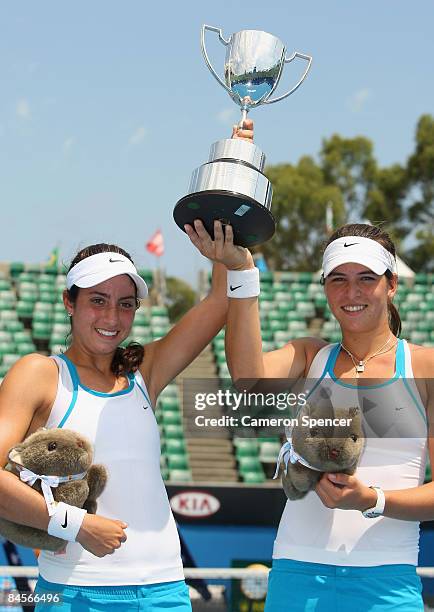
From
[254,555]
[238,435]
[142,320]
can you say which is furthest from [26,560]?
[142,320]

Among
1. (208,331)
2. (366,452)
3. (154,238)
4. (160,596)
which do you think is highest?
(154,238)

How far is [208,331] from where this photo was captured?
8.69ft

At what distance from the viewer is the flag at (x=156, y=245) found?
2003cm

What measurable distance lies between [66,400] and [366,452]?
834 millimetres

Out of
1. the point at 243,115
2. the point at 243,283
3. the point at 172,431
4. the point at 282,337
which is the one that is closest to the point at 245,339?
the point at 243,283

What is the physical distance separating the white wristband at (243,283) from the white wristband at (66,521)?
2.52 feet

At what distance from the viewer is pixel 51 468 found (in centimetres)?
215

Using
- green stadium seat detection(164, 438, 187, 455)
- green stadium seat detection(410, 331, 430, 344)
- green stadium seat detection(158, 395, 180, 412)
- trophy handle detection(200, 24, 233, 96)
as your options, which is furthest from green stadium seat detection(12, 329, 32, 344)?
trophy handle detection(200, 24, 233, 96)

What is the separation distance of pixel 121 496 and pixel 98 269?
0.64m

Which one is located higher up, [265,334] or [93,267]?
[265,334]

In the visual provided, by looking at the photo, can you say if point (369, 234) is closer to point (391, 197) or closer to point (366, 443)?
point (366, 443)

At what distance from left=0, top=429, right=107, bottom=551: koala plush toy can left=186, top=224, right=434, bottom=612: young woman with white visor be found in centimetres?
52

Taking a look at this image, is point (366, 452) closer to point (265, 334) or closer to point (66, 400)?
point (66, 400)

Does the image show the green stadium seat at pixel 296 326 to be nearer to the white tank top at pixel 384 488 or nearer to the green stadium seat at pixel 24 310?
the green stadium seat at pixel 24 310
